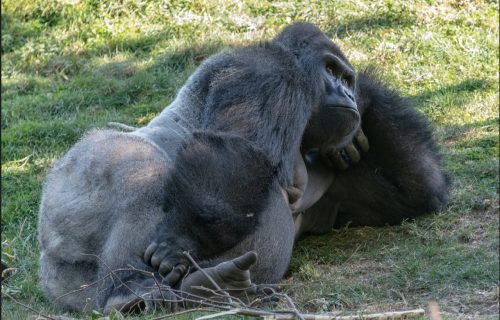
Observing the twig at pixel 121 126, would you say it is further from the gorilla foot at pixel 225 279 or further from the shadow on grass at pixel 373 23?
the shadow on grass at pixel 373 23

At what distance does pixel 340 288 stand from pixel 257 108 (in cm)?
95

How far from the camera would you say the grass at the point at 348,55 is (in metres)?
4.60

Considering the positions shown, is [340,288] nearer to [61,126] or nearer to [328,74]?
[328,74]

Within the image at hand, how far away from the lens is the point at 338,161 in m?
5.18

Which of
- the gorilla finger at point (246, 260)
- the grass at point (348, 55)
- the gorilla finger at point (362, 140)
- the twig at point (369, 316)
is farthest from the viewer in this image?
the gorilla finger at point (362, 140)

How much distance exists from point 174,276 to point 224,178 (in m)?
0.52

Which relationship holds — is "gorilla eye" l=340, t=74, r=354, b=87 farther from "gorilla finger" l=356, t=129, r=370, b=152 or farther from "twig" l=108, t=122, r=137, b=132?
"twig" l=108, t=122, r=137, b=132

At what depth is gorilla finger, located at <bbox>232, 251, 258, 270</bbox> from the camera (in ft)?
12.2

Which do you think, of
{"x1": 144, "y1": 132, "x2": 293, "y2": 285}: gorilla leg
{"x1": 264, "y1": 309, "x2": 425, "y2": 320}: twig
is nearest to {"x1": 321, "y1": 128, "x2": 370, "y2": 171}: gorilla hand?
{"x1": 144, "y1": 132, "x2": 293, "y2": 285}: gorilla leg

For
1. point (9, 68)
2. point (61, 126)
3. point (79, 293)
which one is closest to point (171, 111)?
point (79, 293)

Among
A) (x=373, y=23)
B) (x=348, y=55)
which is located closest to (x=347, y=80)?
(x=348, y=55)

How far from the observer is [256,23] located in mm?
8008

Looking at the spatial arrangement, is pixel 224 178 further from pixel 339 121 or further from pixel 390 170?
pixel 390 170

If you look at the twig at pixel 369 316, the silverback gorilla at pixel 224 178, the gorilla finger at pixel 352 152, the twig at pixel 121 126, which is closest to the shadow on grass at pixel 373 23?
the twig at pixel 121 126
